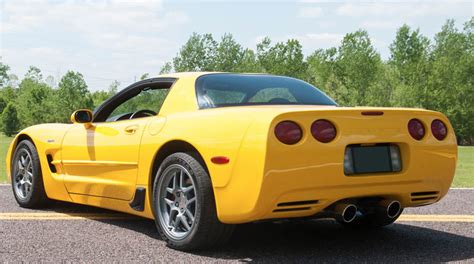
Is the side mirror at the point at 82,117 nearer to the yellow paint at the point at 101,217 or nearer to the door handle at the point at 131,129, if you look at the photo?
the door handle at the point at 131,129

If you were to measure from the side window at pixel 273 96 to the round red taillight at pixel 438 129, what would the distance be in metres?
1.06

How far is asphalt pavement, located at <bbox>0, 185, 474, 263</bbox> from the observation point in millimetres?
3928

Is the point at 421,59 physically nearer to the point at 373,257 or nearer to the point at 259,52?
the point at 259,52

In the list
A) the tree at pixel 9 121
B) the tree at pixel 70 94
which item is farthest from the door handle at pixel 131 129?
the tree at pixel 9 121

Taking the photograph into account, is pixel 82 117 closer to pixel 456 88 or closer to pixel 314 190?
pixel 314 190

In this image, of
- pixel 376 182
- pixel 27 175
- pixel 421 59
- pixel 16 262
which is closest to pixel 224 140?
pixel 376 182

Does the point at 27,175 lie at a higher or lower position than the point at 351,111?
lower

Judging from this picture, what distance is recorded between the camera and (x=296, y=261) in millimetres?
3820

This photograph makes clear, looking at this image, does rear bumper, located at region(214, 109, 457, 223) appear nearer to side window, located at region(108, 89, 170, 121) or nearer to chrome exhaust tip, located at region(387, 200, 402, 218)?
chrome exhaust tip, located at region(387, 200, 402, 218)

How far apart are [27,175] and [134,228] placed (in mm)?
Answer: 1814

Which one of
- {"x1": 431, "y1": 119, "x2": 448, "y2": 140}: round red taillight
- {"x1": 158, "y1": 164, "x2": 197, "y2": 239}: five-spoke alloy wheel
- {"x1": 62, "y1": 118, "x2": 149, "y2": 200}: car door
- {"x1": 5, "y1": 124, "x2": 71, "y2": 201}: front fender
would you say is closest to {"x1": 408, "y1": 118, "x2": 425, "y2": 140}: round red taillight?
{"x1": 431, "y1": 119, "x2": 448, "y2": 140}: round red taillight

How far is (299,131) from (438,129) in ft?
4.02

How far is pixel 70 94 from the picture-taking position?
62.4 metres

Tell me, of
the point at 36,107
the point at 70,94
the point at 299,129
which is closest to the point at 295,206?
the point at 299,129
